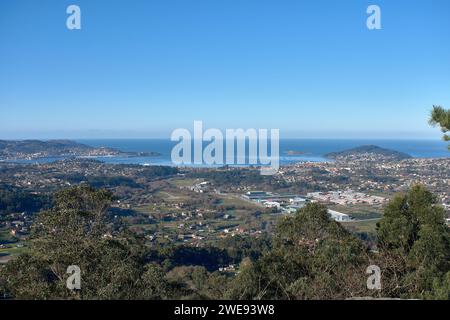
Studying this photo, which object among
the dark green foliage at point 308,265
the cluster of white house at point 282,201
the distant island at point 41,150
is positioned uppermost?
the distant island at point 41,150

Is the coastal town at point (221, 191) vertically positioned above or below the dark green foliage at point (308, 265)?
below

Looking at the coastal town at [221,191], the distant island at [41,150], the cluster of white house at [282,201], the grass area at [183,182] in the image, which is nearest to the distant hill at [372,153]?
the coastal town at [221,191]

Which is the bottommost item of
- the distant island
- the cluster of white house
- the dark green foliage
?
the cluster of white house

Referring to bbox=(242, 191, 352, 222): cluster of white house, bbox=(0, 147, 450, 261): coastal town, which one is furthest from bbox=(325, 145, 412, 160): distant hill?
bbox=(242, 191, 352, 222): cluster of white house

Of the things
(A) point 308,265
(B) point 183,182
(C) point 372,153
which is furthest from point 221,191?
(A) point 308,265

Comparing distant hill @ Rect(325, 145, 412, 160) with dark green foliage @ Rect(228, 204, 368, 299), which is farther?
distant hill @ Rect(325, 145, 412, 160)

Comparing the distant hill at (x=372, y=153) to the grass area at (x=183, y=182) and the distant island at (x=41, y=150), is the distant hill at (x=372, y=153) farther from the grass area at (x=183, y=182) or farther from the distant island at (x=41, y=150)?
the distant island at (x=41, y=150)

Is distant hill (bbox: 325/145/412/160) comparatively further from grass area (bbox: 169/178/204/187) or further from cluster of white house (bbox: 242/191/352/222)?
grass area (bbox: 169/178/204/187)

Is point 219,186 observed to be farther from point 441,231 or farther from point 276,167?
point 441,231

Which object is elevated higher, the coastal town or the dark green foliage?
the dark green foliage
